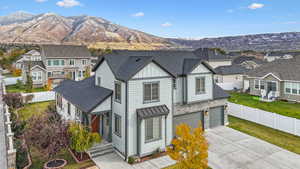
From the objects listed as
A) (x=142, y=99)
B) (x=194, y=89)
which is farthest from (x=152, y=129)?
(x=194, y=89)

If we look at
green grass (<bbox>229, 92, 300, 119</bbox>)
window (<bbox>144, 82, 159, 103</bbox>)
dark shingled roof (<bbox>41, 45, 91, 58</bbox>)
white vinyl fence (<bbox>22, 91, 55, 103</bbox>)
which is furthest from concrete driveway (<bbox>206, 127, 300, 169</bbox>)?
dark shingled roof (<bbox>41, 45, 91, 58</bbox>)

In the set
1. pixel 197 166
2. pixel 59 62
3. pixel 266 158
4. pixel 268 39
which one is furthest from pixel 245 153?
pixel 268 39

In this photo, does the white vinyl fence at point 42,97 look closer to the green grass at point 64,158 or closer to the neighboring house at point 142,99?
the neighboring house at point 142,99

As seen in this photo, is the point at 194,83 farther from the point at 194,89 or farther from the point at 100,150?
the point at 100,150

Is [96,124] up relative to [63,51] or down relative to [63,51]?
down

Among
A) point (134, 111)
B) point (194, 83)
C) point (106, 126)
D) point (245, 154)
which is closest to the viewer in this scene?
point (134, 111)

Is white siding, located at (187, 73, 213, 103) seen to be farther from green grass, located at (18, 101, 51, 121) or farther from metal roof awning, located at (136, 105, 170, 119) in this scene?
green grass, located at (18, 101, 51, 121)
